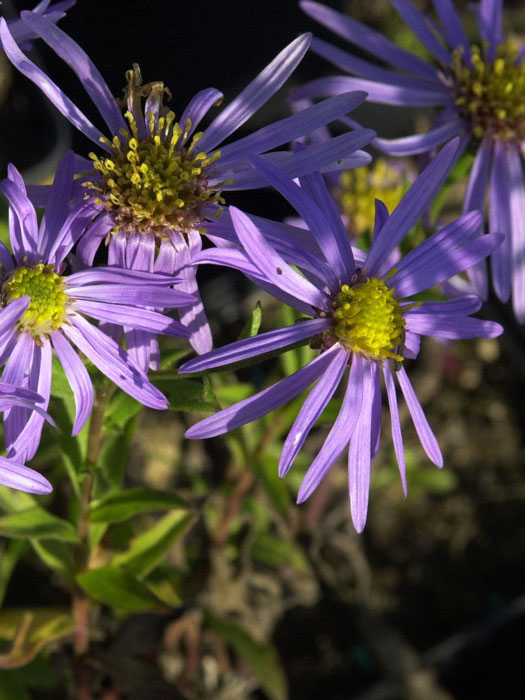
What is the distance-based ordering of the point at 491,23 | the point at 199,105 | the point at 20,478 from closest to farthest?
the point at 20,478, the point at 199,105, the point at 491,23

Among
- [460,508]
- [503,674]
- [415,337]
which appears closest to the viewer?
[415,337]

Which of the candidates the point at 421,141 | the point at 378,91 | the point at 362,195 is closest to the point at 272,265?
the point at 421,141

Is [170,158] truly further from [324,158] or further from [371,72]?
[371,72]

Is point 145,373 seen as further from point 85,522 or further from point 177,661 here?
point 177,661

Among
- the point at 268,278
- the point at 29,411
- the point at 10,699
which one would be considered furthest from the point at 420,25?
the point at 10,699

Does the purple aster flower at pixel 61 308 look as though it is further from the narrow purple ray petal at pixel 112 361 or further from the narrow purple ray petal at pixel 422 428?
the narrow purple ray petal at pixel 422 428

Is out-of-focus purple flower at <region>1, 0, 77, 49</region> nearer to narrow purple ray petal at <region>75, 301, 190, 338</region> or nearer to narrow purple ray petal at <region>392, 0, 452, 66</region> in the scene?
narrow purple ray petal at <region>75, 301, 190, 338</region>
